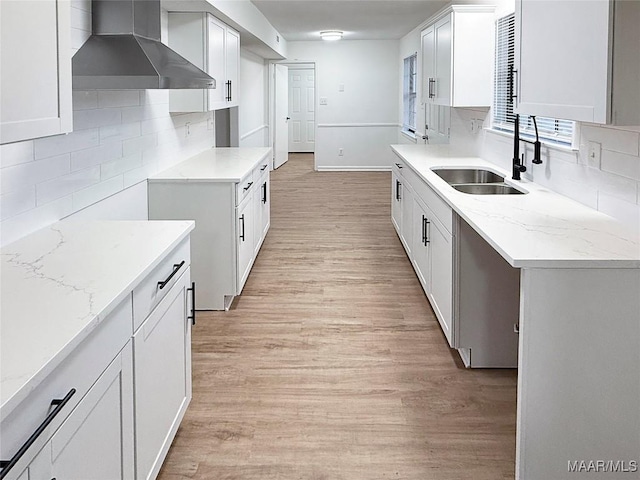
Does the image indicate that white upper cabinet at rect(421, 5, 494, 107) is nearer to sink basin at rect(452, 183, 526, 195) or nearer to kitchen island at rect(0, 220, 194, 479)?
sink basin at rect(452, 183, 526, 195)

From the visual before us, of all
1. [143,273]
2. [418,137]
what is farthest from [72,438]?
[418,137]

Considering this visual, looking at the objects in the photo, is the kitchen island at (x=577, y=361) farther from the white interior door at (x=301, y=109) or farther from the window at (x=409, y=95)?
the white interior door at (x=301, y=109)

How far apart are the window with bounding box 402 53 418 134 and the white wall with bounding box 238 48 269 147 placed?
2478 mm

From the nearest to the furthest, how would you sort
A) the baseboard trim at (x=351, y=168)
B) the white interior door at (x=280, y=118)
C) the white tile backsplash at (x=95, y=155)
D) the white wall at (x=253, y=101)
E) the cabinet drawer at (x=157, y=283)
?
the cabinet drawer at (x=157, y=283)
the white tile backsplash at (x=95, y=155)
the white wall at (x=253, y=101)
the baseboard trim at (x=351, y=168)
the white interior door at (x=280, y=118)

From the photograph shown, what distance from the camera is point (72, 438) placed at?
1532 mm

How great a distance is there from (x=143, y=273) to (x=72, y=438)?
65 centimetres

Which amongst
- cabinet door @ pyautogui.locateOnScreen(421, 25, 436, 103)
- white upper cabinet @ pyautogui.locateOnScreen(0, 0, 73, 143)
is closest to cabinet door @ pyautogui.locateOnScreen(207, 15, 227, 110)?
cabinet door @ pyautogui.locateOnScreen(421, 25, 436, 103)

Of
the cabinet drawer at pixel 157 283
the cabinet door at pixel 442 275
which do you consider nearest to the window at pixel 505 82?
the cabinet door at pixel 442 275

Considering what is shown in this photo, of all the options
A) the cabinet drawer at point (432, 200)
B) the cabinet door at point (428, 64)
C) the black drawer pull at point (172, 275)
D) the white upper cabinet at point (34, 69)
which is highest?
the cabinet door at point (428, 64)

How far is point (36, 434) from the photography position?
130cm

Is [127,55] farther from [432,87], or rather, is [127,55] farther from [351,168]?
[351,168]

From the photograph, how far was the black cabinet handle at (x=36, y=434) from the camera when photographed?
1.19 meters

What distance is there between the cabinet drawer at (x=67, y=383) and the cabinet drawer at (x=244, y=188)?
2576 mm

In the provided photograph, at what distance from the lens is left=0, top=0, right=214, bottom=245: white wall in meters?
2.57
